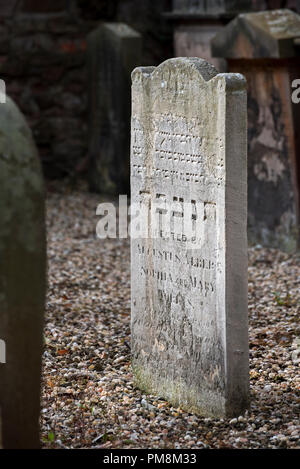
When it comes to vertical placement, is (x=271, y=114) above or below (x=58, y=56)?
below

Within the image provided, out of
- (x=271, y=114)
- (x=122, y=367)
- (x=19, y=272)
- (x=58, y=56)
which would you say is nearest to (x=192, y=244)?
(x=122, y=367)

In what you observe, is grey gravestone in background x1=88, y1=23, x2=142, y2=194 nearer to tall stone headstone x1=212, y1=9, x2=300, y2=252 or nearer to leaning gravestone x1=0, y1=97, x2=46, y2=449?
tall stone headstone x1=212, y1=9, x2=300, y2=252

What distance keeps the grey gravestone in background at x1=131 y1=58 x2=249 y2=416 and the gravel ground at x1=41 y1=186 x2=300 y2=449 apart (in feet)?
→ 0.48

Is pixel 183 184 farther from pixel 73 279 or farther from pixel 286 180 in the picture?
pixel 286 180

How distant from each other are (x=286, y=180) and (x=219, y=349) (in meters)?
3.00

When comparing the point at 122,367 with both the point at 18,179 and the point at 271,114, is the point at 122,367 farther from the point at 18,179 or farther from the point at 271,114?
the point at 271,114

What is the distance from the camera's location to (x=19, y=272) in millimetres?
2691

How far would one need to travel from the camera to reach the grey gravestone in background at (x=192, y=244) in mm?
3424

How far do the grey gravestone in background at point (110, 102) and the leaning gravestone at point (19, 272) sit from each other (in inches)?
215

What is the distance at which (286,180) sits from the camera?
6.29 metres

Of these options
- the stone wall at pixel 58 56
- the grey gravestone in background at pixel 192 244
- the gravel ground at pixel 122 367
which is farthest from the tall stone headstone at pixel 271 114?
the stone wall at pixel 58 56

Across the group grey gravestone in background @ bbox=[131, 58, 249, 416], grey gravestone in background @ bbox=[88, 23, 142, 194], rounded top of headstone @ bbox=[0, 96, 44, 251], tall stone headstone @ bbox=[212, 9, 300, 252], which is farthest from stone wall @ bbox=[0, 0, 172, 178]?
rounded top of headstone @ bbox=[0, 96, 44, 251]

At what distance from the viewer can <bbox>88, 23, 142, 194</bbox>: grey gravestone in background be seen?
8.06 m

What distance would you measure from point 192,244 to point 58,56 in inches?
234
